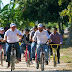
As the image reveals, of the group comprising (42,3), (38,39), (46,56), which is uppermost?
(42,3)

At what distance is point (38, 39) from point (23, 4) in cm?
2202

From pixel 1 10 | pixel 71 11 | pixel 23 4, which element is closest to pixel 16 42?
pixel 71 11

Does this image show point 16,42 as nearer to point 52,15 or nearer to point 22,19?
point 52,15

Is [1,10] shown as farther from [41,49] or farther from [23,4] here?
[41,49]

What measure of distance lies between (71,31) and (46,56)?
1857 cm

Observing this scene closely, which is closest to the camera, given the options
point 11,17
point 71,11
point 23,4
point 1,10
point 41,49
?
point 41,49

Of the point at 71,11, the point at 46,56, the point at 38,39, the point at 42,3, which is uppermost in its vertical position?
the point at 42,3

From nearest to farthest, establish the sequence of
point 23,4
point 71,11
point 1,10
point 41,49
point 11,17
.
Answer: point 41,49 → point 71,11 → point 1,10 → point 11,17 → point 23,4

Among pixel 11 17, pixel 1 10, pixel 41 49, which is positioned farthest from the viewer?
pixel 11 17

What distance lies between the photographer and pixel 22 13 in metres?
32.7

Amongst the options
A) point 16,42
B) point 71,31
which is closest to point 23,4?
point 71,31

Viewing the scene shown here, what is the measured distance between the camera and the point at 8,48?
10.9 m

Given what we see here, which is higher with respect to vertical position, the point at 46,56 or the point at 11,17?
the point at 11,17

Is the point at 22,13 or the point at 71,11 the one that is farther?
the point at 22,13
